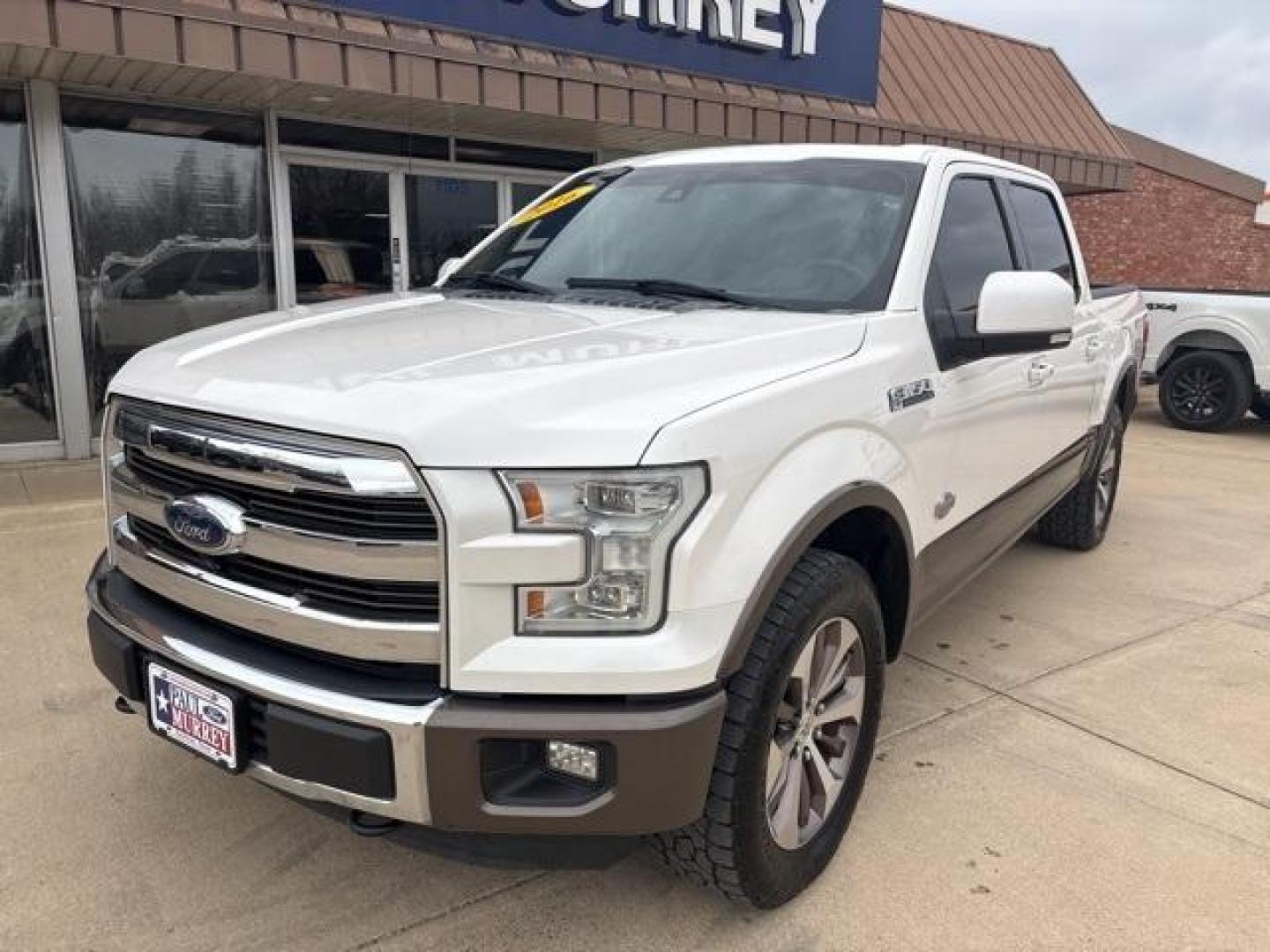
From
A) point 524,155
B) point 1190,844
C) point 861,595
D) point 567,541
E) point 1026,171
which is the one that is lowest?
point 1190,844

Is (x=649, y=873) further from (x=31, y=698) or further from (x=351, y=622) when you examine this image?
(x=31, y=698)

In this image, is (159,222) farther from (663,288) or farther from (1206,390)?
(1206,390)

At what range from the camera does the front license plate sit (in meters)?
2.19

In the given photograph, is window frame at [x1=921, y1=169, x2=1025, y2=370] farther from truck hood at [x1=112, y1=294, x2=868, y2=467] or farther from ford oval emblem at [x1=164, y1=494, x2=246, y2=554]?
ford oval emblem at [x1=164, y1=494, x2=246, y2=554]

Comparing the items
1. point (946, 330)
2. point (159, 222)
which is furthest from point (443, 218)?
point (946, 330)

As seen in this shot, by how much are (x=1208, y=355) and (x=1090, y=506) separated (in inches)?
230

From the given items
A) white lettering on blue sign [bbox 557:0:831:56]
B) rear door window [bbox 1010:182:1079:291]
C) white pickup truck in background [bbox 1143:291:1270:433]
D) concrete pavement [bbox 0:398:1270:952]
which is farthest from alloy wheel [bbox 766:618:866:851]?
white pickup truck in background [bbox 1143:291:1270:433]

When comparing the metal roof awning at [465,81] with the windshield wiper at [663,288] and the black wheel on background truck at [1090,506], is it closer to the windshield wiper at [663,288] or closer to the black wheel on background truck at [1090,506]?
the windshield wiper at [663,288]

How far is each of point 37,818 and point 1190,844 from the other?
123 inches

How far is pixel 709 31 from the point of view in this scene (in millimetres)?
8578

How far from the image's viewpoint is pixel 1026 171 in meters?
4.43

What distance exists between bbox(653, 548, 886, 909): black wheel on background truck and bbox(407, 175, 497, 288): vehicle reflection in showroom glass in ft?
23.5

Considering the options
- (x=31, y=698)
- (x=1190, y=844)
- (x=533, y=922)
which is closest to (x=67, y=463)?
(x=31, y=698)

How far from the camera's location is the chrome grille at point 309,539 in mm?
1953
